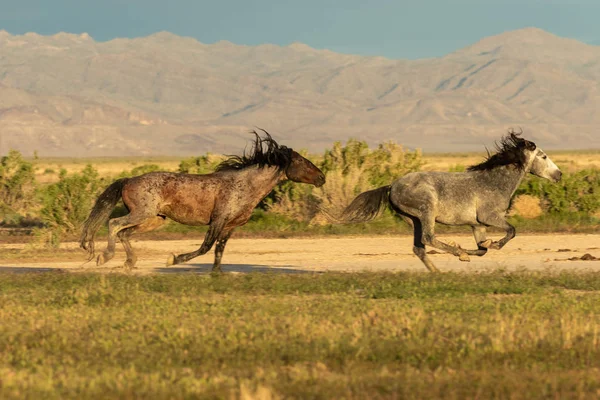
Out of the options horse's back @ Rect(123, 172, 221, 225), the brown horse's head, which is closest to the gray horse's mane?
the brown horse's head

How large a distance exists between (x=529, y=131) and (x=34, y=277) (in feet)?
615

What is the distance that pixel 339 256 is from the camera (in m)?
18.7

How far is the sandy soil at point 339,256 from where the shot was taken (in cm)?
1652

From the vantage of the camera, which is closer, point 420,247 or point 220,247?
point 220,247

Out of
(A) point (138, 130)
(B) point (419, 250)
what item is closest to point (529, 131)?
(A) point (138, 130)

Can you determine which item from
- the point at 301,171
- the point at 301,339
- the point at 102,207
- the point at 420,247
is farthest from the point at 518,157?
the point at 301,339

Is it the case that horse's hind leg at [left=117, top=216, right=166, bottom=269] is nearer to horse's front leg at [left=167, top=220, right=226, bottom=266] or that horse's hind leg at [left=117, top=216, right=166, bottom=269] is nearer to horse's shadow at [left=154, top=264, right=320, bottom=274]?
horse's front leg at [left=167, top=220, right=226, bottom=266]

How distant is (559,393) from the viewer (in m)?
7.05

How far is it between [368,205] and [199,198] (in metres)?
2.67

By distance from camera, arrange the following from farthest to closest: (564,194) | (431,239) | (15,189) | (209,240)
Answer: (15,189), (564,194), (431,239), (209,240)

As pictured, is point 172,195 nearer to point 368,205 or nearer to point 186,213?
point 186,213

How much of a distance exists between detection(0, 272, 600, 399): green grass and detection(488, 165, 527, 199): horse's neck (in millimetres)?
1785

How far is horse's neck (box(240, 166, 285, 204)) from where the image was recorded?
574 inches

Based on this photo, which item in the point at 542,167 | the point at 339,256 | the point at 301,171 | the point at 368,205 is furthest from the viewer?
the point at 339,256
